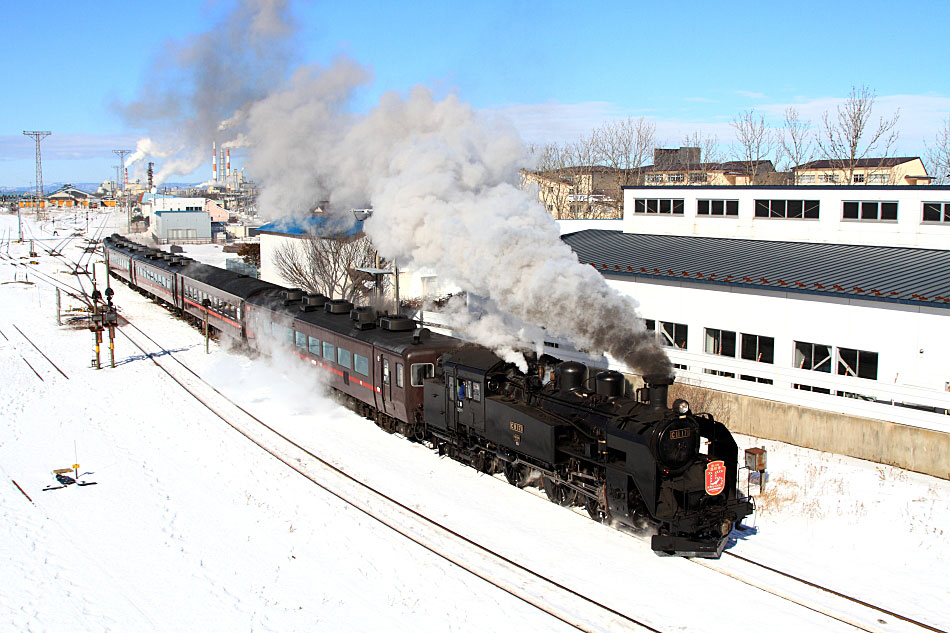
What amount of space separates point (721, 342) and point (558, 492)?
1040 cm

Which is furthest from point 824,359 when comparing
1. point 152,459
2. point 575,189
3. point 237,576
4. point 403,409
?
point 575,189

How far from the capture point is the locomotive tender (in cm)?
1284

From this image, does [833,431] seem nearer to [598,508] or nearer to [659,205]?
[598,508]

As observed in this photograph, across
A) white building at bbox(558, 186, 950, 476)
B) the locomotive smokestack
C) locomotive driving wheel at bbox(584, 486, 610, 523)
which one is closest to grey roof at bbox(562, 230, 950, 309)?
white building at bbox(558, 186, 950, 476)

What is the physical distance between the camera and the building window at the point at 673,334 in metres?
24.4

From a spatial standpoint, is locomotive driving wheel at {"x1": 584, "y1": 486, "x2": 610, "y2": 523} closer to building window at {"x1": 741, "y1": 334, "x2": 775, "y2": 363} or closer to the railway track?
the railway track

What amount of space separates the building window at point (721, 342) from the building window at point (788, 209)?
20.4 ft

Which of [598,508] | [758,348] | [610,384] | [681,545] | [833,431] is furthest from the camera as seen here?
[758,348]

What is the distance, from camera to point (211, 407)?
23844mm

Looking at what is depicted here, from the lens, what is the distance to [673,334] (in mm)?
24688

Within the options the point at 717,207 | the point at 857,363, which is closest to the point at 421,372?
the point at 857,363

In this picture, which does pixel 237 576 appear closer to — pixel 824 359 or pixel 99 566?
Result: pixel 99 566

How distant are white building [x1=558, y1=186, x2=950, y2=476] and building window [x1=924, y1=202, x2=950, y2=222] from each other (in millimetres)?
35

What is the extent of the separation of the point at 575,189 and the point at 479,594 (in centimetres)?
5330
